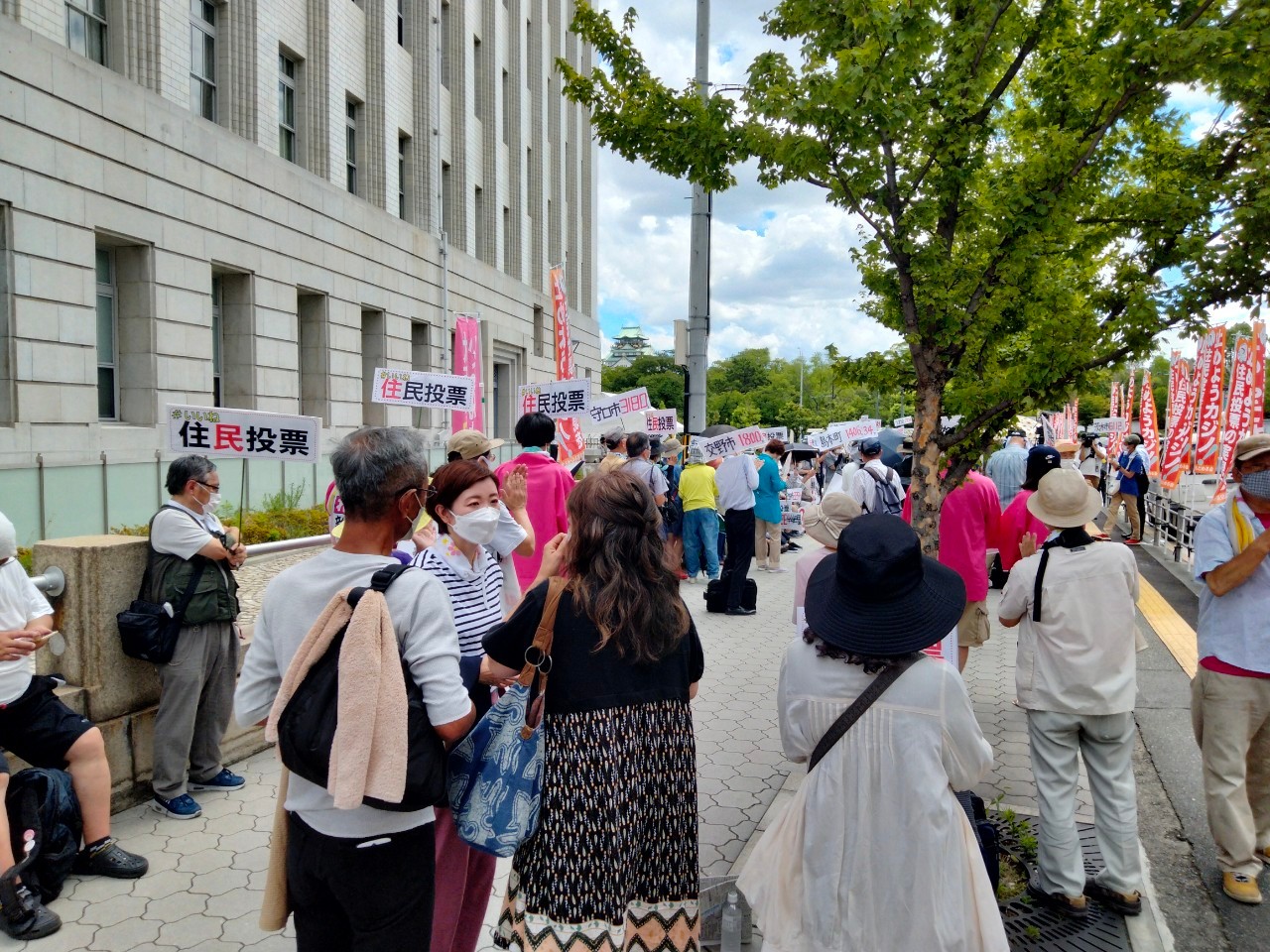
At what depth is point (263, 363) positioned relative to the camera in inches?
619

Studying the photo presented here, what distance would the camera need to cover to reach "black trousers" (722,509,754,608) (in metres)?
9.86

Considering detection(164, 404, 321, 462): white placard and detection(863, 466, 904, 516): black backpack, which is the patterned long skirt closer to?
detection(164, 404, 321, 462): white placard

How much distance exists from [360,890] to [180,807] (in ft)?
9.50

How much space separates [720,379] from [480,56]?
70125 millimetres

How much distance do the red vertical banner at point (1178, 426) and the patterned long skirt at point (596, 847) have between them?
15.3 m

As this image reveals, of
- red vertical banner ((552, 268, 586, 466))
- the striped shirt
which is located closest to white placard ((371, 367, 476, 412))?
red vertical banner ((552, 268, 586, 466))

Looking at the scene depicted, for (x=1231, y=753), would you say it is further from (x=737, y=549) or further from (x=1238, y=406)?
(x=1238, y=406)

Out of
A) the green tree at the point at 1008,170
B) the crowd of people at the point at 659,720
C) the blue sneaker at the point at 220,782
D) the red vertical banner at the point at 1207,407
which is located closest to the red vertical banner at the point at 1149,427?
the red vertical banner at the point at 1207,407

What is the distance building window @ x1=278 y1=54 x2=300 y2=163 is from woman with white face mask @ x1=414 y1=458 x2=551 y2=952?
626 inches

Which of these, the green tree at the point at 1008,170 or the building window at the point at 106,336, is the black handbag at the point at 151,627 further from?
the building window at the point at 106,336

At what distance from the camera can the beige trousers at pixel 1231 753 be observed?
3.85 metres

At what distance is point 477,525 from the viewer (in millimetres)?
3355

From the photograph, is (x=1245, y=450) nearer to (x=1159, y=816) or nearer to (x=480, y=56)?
(x=1159, y=816)

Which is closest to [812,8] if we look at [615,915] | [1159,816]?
[615,915]
